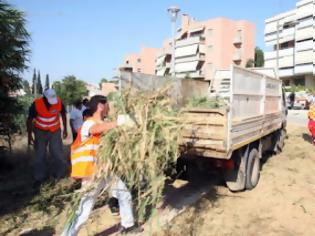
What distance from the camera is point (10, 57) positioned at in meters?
6.95

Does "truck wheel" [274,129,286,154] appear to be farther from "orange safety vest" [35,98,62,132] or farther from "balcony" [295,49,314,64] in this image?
"balcony" [295,49,314,64]

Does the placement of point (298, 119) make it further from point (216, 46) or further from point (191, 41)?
point (191, 41)

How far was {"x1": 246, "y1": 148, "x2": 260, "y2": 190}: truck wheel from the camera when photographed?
6.22m

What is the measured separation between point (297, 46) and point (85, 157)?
2103 inches

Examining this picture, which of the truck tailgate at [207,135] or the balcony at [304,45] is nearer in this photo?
the truck tailgate at [207,135]

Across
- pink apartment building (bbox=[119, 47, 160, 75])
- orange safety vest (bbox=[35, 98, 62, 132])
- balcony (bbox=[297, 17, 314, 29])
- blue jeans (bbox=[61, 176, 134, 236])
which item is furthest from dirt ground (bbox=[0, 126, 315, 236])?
pink apartment building (bbox=[119, 47, 160, 75])

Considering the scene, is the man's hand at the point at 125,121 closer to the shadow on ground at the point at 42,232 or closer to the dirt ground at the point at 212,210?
the dirt ground at the point at 212,210

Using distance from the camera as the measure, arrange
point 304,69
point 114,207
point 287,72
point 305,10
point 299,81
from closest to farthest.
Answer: point 114,207, point 304,69, point 305,10, point 299,81, point 287,72

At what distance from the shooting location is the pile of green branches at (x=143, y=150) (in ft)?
12.6

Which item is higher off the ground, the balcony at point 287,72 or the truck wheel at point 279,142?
the balcony at point 287,72

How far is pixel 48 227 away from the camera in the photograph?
4816 mm

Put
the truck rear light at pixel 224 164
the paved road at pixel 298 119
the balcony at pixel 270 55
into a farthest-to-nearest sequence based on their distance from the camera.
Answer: the balcony at pixel 270 55, the paved road at pixel 298 119, the truck rear light at pixel 224 164

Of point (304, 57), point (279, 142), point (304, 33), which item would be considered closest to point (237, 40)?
point (304, 33)

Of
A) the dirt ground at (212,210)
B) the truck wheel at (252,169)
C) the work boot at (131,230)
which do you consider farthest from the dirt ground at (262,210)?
the work boot at (131,230)
